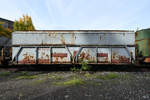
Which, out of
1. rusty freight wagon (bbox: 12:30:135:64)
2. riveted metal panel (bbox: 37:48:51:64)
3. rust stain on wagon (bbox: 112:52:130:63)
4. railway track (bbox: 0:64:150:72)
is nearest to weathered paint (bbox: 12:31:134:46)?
rusty freight wagon (bbox: 12:30:135:64)

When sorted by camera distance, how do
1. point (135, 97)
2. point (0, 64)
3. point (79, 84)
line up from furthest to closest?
point (0, 64), point (79, 84), point (135, 97)

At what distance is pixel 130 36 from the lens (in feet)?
17.5

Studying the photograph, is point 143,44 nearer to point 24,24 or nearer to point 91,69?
point 91,69

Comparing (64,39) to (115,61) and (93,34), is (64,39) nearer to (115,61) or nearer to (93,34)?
(93,34)

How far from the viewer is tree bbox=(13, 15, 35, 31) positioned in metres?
21.3

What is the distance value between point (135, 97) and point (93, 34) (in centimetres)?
407

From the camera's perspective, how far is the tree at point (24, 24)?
2130 cm

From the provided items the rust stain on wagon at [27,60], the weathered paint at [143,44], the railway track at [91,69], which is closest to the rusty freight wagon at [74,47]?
the rust stain on wagon at [27,60]

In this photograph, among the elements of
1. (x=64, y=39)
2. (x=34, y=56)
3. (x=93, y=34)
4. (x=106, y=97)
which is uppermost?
(x=93, y=34)

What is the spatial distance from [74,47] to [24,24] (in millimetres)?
23053

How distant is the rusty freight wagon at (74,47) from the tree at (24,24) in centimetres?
1890

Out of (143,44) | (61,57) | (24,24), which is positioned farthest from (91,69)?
(24,24)

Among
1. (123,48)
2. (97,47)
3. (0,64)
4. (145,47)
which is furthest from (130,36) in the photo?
(0,64)

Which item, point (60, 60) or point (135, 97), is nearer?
point (135, 97)
